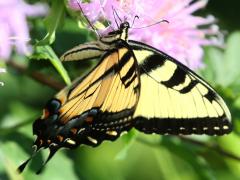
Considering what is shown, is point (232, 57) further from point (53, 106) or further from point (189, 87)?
point (53, 106)

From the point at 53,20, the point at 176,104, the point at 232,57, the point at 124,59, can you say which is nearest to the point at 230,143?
the point at 232,57

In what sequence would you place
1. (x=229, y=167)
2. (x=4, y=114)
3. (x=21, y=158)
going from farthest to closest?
(x=229, y=167) < (x=4, y=114) < (x=21, y=158)

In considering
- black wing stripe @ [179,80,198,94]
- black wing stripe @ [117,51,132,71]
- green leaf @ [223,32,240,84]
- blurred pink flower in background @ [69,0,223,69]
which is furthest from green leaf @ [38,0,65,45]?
green leaf @ [223,32,240,84]

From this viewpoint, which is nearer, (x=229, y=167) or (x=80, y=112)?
(x=80, y=112)

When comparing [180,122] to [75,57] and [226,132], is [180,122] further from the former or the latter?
[75,57]

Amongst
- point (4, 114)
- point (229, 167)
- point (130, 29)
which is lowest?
point (229, 167)

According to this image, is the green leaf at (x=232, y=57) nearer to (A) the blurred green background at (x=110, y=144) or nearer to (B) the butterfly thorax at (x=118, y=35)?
(A) the blurred green background at (x=110, y=144)

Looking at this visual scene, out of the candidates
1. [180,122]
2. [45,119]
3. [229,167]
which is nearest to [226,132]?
[180,122]

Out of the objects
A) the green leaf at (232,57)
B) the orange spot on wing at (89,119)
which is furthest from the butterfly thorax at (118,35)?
the green leaf at (232,57)
